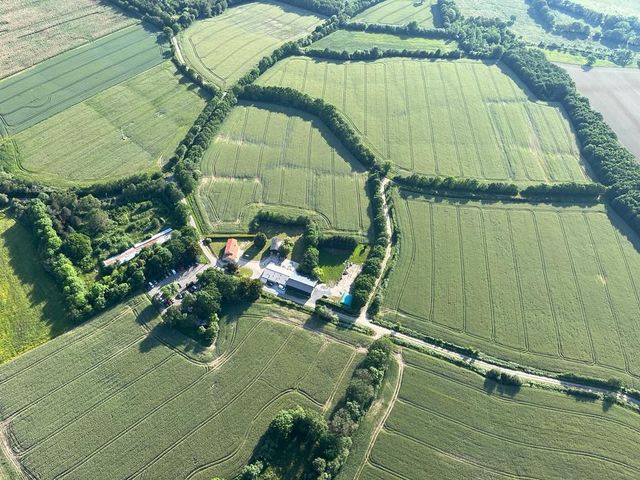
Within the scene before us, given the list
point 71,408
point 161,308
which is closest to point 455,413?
point 161,308

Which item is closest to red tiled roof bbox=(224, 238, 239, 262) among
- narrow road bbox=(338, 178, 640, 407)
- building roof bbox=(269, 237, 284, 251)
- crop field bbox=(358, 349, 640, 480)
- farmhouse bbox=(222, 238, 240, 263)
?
farmhouse bbox=(222, 238, 240, 263)

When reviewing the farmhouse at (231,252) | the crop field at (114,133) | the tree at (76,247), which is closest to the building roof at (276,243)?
the farmhouse at (231,252)

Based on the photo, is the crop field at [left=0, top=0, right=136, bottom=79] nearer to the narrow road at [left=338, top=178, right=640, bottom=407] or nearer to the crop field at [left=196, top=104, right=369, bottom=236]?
the crop field at [left=196, top=104, right=369, bottom=236]

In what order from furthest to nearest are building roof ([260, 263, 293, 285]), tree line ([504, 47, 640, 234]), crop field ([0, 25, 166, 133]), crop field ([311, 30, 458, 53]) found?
crop field ([311, 30, 458, 53]) < crop field ([0, 25, 166, 133]) < tree line ([504, 47, 640, 234]) < building roof ([260, 263, 293, 285])

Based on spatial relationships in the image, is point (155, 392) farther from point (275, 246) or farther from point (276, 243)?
point (276, 243)

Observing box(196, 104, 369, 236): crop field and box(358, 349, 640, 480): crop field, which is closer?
box(358, 349, 640, 480): crop field

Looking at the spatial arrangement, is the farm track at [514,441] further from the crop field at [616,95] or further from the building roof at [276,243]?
the crop field at [616,95]

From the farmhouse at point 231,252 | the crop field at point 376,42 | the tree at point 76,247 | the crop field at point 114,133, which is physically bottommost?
the farmhouse at point 231,252

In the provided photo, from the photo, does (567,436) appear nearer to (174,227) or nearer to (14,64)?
(174,227)
